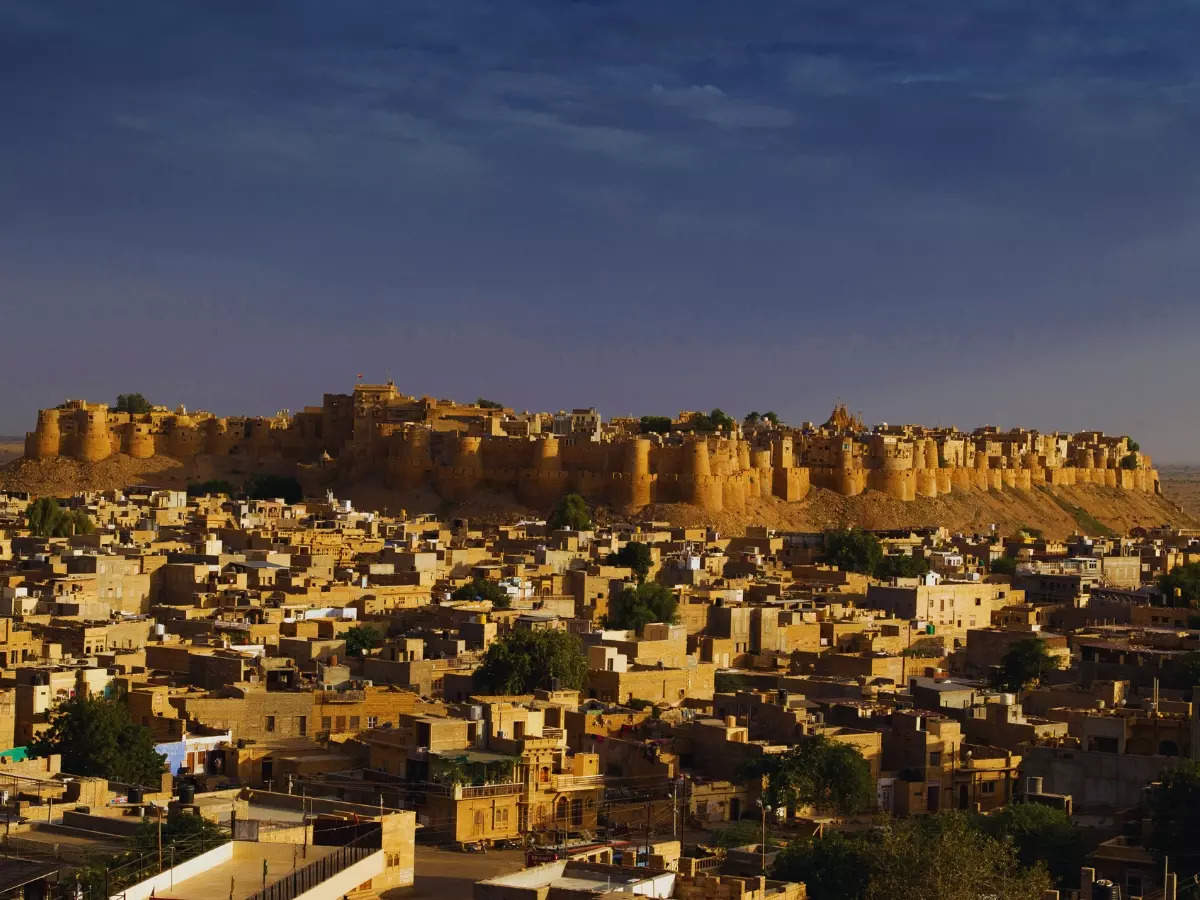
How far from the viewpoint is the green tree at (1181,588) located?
41.1 metres

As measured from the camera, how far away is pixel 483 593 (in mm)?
37375

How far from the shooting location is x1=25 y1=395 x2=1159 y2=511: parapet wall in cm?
7162

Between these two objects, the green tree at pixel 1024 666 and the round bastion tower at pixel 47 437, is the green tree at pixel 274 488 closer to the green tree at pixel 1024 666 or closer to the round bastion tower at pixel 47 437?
the round bastion tower at pixel 47 437

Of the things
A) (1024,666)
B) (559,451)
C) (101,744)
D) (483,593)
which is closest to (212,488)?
(559,451)

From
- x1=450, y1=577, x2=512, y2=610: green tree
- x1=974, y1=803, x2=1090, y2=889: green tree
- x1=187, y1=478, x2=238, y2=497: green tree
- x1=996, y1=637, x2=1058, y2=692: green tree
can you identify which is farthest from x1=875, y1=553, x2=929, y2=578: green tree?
x1=187, y1=478, x2=238, y2=497: green tree

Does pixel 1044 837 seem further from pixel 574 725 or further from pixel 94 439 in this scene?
pixel 94 439

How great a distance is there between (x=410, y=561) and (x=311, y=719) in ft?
56.2

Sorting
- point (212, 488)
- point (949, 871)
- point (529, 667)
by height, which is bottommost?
point (949, 871)

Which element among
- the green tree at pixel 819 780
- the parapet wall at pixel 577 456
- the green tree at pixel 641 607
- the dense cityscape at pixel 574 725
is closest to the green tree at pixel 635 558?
the dense cityscape at pixel 574 725

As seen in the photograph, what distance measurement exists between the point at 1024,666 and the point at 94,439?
54218 mm

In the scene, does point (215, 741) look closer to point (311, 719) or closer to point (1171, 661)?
point (311, 719)

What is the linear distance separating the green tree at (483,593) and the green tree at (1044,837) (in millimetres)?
16566

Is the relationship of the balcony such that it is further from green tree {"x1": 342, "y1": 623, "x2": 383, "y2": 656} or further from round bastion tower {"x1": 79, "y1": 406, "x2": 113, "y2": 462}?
round bastion tower {"x1": 79, "y1": 406, "x2": 113, "y2": 462}

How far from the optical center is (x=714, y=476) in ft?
235
